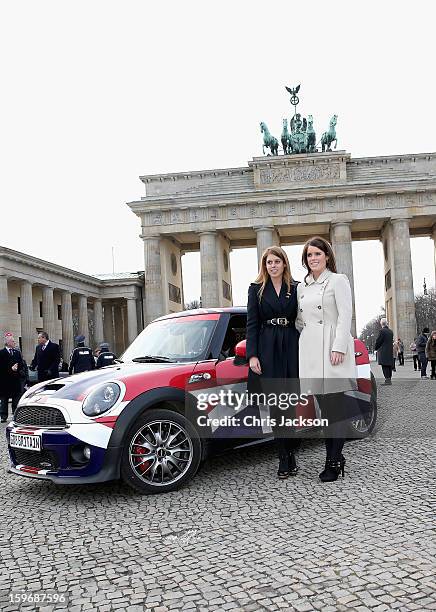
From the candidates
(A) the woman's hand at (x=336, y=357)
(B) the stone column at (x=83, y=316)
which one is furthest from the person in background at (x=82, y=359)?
(B) the stone column at (x=83, y=316)

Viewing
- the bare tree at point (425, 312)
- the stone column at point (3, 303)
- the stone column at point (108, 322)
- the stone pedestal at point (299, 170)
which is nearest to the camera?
the stone column at point (3, 303)

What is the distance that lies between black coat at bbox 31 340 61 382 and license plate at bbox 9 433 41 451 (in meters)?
8.03

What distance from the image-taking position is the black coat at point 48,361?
1362 cm

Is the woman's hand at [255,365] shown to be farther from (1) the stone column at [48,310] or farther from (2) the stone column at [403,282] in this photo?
(1) the stone column at [48,310]

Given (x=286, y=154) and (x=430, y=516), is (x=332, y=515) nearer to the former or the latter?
(x=430, y=516)

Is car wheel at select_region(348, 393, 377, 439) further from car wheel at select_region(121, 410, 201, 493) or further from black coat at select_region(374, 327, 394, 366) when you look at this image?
black coat at select_region(374, 327, 394, 366)

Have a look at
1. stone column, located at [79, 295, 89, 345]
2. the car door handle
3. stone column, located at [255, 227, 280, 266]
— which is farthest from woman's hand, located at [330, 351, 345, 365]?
stone column, located at [79, 295, 89, 345]

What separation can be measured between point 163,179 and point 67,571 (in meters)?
48.7

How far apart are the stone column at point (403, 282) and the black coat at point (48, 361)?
37.5m

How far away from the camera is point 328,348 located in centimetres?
532

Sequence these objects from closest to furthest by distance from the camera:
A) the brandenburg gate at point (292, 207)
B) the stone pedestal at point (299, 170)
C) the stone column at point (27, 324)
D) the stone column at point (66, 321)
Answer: the stone column at point (27, 324)
the brandenburg gate at point (292, 207)
the stone pedestal at point (299, 170)
the stone column at point (66, 321)

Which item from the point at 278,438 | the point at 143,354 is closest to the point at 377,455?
the point at 278,438

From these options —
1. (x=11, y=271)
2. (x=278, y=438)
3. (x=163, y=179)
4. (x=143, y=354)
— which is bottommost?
(x=278, y=438)

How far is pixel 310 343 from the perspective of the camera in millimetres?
5406
